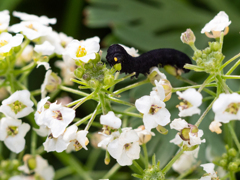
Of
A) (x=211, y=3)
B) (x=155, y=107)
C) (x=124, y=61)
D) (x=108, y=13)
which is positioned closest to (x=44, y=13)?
(x=108, y=13)

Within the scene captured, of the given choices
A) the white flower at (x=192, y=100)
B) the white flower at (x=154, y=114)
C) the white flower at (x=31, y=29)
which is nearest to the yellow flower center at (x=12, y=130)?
the white flower at (x=31, y=29)

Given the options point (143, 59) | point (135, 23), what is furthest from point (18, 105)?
point (135, 23)

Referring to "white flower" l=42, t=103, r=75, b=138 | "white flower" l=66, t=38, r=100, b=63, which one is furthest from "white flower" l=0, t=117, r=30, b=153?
"white flower" l=66, t=38, r=100, b=63

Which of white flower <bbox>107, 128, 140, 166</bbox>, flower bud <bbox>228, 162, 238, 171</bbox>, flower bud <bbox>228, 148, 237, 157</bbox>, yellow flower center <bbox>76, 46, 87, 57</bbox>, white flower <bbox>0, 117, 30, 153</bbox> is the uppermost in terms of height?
yellow flower center <bbox>76, 46, 87, 57</bbox>

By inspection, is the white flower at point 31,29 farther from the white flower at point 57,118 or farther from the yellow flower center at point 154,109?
the yellow flower center at point 154,109

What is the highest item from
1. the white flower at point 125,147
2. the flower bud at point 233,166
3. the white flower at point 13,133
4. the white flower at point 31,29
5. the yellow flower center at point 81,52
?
the yellow flower center at point 81,52

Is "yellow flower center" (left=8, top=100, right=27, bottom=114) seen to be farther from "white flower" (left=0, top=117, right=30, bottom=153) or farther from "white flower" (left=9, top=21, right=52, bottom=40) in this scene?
"white flower" (left=9, top=21, right=52, bottom=40)

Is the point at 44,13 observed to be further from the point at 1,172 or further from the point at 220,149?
the point at 220,149
